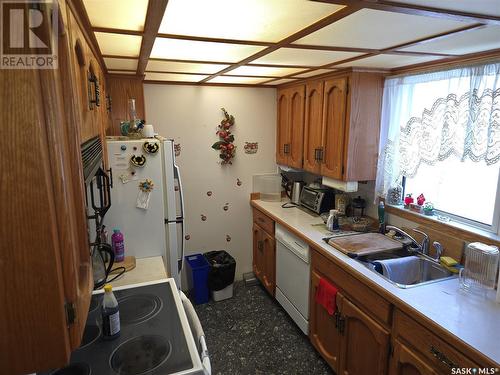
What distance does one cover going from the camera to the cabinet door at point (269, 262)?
311cm

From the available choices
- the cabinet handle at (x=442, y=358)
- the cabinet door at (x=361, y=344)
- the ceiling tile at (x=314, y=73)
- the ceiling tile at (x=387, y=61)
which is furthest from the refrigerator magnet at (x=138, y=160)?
the cabinet handle at (x=442, y=358)

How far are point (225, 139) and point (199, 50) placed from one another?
1655mm

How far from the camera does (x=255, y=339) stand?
8.82 feet

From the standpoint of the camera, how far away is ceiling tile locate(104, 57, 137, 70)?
203 cm

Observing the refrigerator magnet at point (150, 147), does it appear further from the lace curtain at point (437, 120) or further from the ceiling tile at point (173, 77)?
the lace curtain at point (437, 120)

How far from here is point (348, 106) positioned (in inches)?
94.1

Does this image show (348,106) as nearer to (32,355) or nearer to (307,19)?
(307,19)

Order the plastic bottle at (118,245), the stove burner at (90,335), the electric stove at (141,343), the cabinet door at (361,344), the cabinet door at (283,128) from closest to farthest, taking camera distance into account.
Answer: the electric stove at (141,343), the stove burner at (90,335), the cabinet door at (361,344), the plastic bottle at (118,245), the cabinet door at (283,128)

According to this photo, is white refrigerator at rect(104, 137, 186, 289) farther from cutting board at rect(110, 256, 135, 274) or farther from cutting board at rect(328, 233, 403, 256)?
cutting board at rect(328, 233, 403, 256)

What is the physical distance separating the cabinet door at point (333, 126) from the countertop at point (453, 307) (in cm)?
79

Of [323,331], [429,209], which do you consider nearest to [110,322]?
[323,331]

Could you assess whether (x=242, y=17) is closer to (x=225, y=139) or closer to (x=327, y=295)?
(x=327, y=295)

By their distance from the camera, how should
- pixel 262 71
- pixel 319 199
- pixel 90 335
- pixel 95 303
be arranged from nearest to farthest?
pixel 90 335 → pixel 95 303 → pixel 262 71 → pixel 319 199

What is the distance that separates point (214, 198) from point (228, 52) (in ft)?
6.33
